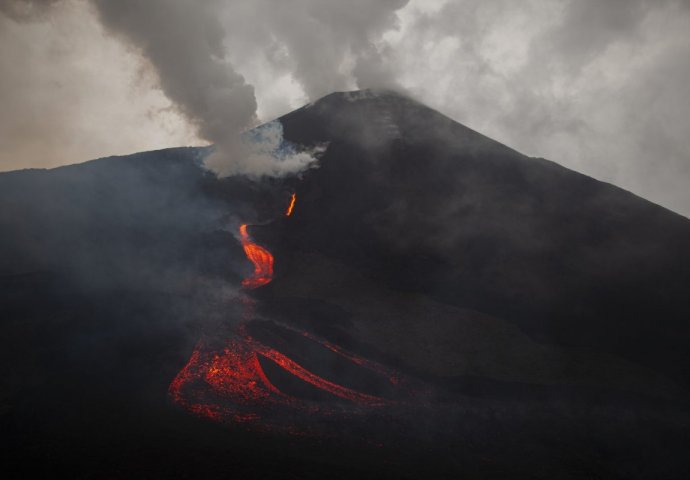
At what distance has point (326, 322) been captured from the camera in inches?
829

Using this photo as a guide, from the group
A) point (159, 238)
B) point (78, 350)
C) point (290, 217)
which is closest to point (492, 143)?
point (290, 217)

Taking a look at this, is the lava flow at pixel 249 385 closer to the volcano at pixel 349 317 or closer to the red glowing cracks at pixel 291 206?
the volcano at pixel 349 317

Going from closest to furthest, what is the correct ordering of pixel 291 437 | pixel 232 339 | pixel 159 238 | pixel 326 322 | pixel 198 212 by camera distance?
pixel 291 437
pixel 232 339
pixel 326 322
pixel 159 238
pixel 198 212

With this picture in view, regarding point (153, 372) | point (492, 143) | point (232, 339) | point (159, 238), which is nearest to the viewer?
point (153, 372)

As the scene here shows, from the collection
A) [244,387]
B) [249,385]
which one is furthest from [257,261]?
[244,387]

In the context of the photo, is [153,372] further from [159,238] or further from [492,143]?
[492,143]

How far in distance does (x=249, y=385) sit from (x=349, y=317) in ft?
23.4

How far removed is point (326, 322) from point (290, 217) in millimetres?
12311

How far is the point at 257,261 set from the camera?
26.7 m

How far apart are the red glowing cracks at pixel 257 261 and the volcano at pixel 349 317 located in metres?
0.16

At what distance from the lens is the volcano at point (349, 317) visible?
13.3 m

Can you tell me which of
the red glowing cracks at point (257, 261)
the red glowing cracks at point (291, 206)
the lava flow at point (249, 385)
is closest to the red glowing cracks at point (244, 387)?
the lava flow at point (249, 385)

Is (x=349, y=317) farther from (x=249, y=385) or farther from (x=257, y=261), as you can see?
(x=257, y=261)

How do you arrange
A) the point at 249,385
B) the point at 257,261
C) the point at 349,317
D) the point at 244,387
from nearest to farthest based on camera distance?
the point at 244,387
the point at 249,385
the point at 349,317
the point at 257,261
